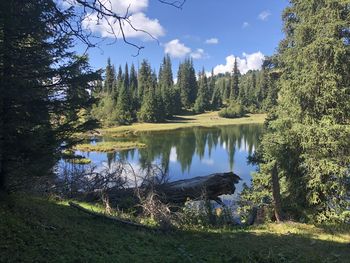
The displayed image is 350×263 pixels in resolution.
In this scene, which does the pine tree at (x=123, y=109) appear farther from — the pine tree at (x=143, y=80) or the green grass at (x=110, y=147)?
the green grass at (x=110, y=147)

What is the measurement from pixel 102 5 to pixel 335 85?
34.9ft

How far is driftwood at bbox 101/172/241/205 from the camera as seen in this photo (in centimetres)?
1077

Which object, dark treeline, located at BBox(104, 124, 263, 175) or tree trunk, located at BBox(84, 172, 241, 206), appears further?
dark treeline, located at BBox(104, 124, 263, 175)

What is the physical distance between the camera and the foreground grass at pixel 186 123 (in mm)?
64188

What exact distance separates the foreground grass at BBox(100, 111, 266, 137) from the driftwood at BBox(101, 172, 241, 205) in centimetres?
4847

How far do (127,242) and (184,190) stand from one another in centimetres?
412

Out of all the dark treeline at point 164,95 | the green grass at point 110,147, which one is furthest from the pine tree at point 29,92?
the dark treeline at point 164,95

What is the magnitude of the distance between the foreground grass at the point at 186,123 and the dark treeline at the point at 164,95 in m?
2.23

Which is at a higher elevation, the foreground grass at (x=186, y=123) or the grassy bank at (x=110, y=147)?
the foreground grass at (x=186, y=123)

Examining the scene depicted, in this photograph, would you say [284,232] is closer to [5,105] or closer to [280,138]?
[280,138]

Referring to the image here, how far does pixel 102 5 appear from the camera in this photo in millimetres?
3053

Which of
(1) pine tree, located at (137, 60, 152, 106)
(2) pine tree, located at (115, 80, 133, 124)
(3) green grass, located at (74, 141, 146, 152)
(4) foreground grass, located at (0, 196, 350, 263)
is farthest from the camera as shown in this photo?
(1) pine tree, located at (137, 60, 152, 106)

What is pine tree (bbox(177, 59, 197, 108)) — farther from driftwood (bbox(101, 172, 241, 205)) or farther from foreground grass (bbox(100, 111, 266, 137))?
driftwood (bbox(101, 172, 241, 205))

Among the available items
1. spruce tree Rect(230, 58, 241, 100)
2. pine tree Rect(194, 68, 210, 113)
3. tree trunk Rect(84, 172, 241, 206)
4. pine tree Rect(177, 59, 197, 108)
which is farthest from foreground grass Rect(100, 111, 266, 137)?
tree trunk Rect(84, 172, 241, 206)
